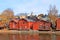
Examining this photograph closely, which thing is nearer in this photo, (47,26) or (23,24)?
(47,26)

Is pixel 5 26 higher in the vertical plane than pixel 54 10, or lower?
lower

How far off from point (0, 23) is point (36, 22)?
21.8 m

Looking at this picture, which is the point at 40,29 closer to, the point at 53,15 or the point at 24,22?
the point at 24,22

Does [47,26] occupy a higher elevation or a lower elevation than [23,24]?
lower

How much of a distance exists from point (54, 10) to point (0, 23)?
3102 cm

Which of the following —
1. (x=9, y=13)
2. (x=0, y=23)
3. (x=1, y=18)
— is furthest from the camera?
(x=9, y=13)

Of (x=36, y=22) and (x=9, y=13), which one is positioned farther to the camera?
(x=9, y=13)

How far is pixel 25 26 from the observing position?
89.0m

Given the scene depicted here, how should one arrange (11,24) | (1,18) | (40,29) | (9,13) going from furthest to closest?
(9,13), (1,18), (11,24), (40,29)

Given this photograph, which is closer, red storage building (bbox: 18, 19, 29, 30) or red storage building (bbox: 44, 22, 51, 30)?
red storage building (bbox: 44, 22, 51, 30)

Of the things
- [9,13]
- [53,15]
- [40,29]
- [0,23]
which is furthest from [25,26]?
[9,13]

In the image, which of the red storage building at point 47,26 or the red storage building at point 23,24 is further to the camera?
the red storage building at point 23,24

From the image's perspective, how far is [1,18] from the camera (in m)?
108

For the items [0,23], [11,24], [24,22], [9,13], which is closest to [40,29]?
[24,22]
